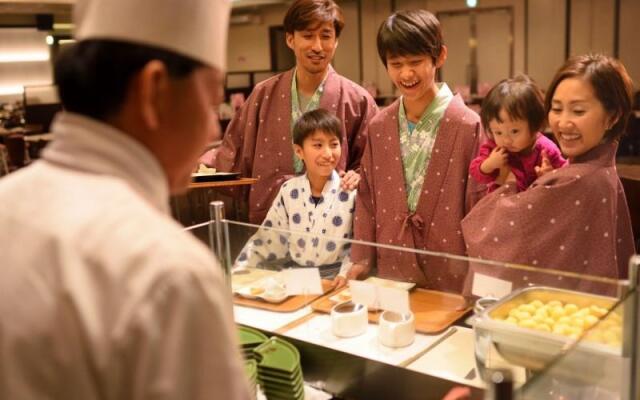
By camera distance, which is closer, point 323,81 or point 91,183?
point 91,183

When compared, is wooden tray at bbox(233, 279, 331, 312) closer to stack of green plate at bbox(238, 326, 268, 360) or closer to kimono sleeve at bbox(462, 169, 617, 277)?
stack of green plate at bbox(238, 326, 268, 360)

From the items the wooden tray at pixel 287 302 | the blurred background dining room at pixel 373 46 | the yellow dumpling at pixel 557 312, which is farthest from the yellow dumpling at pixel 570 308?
the blurred background dining room at pixel 373 46

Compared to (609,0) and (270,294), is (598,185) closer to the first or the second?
(270,294)

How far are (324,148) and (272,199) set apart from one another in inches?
15.0

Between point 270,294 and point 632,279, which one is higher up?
point 632,279

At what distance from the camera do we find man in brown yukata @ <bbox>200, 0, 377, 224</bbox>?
2.27 metres

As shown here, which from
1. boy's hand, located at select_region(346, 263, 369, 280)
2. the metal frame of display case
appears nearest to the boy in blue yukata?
the metal frame of display case

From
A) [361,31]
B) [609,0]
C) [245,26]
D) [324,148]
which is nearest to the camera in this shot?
[324,148]

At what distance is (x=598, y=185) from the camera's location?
1563 mm

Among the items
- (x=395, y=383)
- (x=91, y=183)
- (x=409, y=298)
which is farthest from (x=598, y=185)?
(x=91, y=183)

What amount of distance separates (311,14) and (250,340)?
120 centimetres

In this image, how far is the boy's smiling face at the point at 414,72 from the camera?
1897 millimetres

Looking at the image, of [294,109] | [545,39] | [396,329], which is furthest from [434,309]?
[545,39]

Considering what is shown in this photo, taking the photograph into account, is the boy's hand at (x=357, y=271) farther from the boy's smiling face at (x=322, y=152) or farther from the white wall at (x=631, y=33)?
the white wall at (x=631, y=33)
